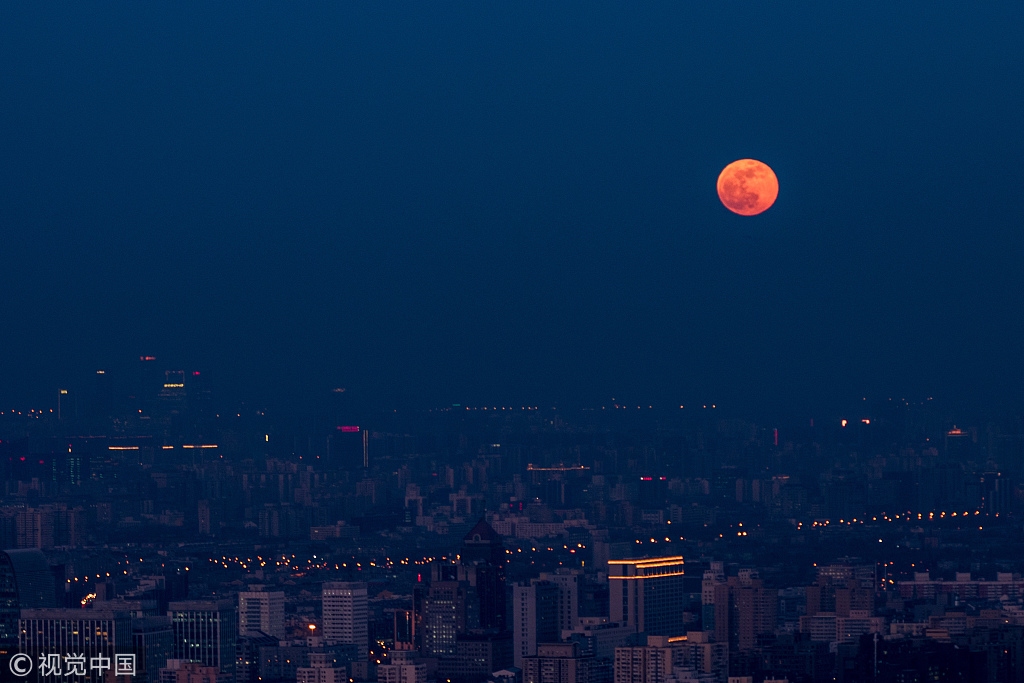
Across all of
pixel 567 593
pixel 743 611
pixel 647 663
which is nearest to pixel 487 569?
pixel 567 593

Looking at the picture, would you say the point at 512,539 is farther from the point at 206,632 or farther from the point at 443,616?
the point at 206,632

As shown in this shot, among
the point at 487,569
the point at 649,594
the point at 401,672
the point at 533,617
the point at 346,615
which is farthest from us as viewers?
the point at 487,569

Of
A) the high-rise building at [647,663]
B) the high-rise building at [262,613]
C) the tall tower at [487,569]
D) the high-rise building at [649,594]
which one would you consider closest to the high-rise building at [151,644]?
the high-rise building at [262,613]

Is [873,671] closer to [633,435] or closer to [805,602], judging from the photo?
[805,602]

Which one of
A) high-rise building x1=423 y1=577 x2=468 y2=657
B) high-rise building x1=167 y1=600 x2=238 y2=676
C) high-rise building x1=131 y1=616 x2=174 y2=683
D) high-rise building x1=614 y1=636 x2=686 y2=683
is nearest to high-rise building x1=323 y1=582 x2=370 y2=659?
high-rise building x1=423 y1=577 x2=468 y2=657

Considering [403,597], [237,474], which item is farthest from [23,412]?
[403,597]
